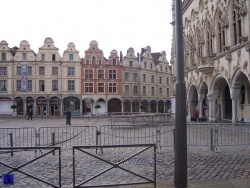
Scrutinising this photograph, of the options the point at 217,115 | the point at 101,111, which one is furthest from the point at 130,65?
the point at 217,115

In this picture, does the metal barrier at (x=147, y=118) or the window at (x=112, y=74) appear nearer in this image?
the metal barrier at (x=147, y=118)

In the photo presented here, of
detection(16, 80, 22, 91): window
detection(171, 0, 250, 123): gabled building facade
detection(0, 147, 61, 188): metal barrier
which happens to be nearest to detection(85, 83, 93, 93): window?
detection(16, 80, 22, 91): window

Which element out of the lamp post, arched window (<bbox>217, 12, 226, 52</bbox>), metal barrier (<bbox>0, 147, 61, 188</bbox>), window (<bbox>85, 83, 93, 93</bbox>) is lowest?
metal barrier (<bbox>0, 147, 61, 188</bbox>)

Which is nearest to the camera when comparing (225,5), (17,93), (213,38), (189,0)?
(225,5)

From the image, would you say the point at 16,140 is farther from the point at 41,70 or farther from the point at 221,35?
the point at 41,70

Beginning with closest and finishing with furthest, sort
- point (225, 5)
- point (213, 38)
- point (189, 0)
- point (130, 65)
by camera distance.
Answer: point (225, 5), point (213, 38), point (189, 0), point (130, 65)

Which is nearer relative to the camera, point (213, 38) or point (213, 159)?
point (213, 159)

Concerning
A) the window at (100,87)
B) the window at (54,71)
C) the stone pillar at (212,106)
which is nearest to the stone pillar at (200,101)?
the stone pillar at (212,106)

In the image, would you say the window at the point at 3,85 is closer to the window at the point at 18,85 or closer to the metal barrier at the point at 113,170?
the window at the point at 18,85

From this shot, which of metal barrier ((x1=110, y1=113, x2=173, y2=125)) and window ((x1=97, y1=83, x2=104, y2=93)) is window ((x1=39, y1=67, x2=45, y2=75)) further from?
metal barrier ((x1=110, y1=113, x2=173, y2=125))

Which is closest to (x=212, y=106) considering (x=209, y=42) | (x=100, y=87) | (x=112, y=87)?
(x=209, y=42)

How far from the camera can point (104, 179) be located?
653 centimetres

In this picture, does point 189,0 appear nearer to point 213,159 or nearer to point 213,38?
point 213,38

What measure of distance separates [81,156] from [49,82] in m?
43.9
